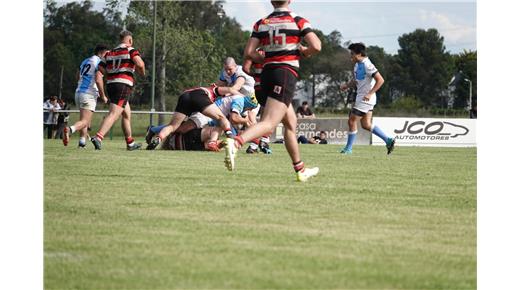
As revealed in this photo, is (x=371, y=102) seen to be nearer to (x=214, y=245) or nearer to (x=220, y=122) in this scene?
(x=220, y=122)

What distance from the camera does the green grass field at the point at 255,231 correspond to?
15.5 feet

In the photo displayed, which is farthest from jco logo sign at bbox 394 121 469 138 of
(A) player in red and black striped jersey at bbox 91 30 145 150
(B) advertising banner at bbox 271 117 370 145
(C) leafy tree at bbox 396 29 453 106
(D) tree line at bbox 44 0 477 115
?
(C) leafy tree at bbox 396 29 453 106

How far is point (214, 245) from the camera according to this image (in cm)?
550

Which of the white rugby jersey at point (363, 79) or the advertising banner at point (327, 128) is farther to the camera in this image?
the advertising banner at point (327, 128)

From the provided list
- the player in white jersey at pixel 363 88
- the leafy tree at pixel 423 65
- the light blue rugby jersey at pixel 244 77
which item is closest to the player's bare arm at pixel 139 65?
the light blue rugby jersey at pixel 244 77

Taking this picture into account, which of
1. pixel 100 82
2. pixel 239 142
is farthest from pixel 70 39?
pixel 239 142

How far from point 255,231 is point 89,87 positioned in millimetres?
13451

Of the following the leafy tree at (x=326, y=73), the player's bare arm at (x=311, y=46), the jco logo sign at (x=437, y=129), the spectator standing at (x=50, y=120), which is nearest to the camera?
the player's bare arm at (x=311, y=46)

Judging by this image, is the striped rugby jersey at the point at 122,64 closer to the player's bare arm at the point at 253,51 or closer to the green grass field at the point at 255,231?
the green grass field at the point at 255,231

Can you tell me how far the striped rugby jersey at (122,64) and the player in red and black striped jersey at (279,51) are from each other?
7.76 m

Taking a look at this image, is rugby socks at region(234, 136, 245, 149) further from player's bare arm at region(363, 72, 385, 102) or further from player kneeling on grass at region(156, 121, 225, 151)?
player kneeling on grass at region(156, 121, 225, 151)

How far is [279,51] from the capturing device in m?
9.52

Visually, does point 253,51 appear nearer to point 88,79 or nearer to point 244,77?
point 244,77

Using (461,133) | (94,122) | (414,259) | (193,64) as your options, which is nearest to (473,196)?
(414,259)
